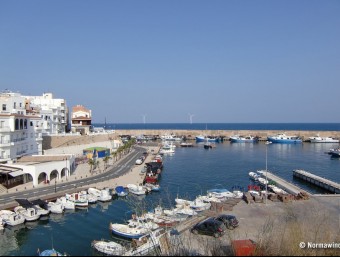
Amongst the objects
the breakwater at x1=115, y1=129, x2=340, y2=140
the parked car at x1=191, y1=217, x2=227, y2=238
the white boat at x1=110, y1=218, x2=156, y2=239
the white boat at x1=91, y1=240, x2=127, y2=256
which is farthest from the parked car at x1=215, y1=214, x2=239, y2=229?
the breakwater at x1=115, y1=129, x2=340, y2=140

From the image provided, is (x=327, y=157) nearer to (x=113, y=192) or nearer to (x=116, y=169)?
(x=116, y=169)

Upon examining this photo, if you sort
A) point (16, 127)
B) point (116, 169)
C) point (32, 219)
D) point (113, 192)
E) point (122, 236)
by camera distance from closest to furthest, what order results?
point (122, 236), point (32, 219), point (113, 192), point (16, 127), point (116, 169)

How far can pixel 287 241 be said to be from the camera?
14492 millimetres

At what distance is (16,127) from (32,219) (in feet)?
76.9

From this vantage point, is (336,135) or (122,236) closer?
(122,236)

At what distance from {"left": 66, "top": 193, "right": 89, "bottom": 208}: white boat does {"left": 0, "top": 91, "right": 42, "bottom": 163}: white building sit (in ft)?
52.5

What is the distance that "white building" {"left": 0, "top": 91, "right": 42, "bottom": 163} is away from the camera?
52.0 metres

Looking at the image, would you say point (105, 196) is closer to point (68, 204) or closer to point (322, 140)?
point (68, 204)

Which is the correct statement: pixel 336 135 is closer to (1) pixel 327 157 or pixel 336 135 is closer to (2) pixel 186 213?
(1) pixel 327 157

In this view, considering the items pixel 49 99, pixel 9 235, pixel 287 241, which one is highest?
pixel 49 99

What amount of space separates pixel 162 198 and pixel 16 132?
27.6 m

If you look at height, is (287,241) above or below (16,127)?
below

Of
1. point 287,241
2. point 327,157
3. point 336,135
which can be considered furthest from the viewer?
point 336,135

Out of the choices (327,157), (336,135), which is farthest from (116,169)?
(336,135)
